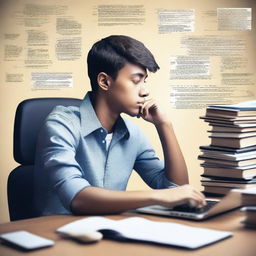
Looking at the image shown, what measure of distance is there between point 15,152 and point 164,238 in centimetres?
94

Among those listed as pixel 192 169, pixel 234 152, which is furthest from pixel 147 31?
pixel 234 152

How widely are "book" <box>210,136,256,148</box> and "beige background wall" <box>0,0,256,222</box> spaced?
→ 1309 mm

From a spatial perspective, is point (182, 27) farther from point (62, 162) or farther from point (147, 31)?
point (62, 162)

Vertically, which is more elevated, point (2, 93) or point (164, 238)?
point (2, 93)

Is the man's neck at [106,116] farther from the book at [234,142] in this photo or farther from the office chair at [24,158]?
the book at [234,142]

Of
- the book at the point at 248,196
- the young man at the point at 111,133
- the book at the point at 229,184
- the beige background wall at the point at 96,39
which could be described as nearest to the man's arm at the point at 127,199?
the book at the point at 248,196

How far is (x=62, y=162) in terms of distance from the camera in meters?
1.47

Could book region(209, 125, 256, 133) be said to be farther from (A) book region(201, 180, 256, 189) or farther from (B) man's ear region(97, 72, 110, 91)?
(B) man's ear region(97, 72, 110, 91)

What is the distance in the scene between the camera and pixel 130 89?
6.13ft

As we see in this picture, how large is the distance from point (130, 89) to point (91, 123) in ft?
0.66

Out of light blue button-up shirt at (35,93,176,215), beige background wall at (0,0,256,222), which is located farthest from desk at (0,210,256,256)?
beige background wall at (0,0,256,222)

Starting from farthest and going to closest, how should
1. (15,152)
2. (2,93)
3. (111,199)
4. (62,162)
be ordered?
(2,93), (15,152), (62,162), (111,199)

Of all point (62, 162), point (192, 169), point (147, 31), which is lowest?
point (192, 169)

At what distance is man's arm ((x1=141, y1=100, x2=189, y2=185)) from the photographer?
1.85 meters
